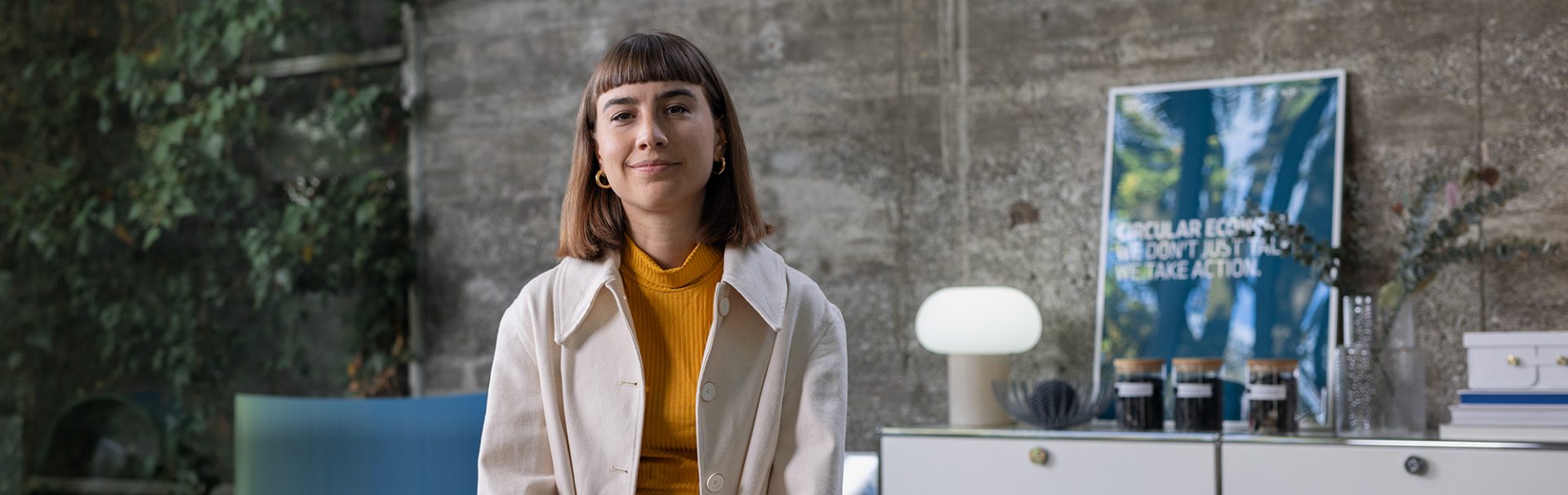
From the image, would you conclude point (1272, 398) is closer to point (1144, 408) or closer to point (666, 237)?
point (1144, 408)

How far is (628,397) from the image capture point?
5.28 ft

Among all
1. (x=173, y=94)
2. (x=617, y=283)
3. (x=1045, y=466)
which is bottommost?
(x=1045, y=466)

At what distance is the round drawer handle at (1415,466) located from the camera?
2.77 m

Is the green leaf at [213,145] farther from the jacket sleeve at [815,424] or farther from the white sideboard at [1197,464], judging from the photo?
the jacket sleeve at [815,424]

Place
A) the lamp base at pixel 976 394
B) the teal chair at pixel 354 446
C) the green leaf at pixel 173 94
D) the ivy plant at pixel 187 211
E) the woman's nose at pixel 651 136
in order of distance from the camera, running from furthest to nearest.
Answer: the green leaf at pixel 173 94, the ivy plant at pixel 187 211, the lamp base at pixel 976 394, the teal chair at pixel 354 446, the woman's nose at pixel 651 136

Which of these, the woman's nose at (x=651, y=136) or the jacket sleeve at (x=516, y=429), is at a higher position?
the woman's nose at (x=651, y=136)

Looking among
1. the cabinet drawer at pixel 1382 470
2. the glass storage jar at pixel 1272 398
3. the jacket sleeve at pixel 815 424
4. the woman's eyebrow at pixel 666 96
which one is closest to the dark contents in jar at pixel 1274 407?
the glass storage jar at pixel 1272 398

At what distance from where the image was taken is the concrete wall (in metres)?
3.18

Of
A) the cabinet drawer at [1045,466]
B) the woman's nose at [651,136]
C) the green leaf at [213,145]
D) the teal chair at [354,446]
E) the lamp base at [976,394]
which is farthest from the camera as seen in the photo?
the green leaf at [213,145]

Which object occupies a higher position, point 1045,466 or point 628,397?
point 628,397

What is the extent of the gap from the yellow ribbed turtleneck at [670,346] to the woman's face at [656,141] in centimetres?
9

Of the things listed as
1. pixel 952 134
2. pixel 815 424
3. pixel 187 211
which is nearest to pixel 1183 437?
pixel 952 134

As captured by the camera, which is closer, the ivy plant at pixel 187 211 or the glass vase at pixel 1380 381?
the glass vase at pixel 1380 381

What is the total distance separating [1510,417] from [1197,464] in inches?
23.8
